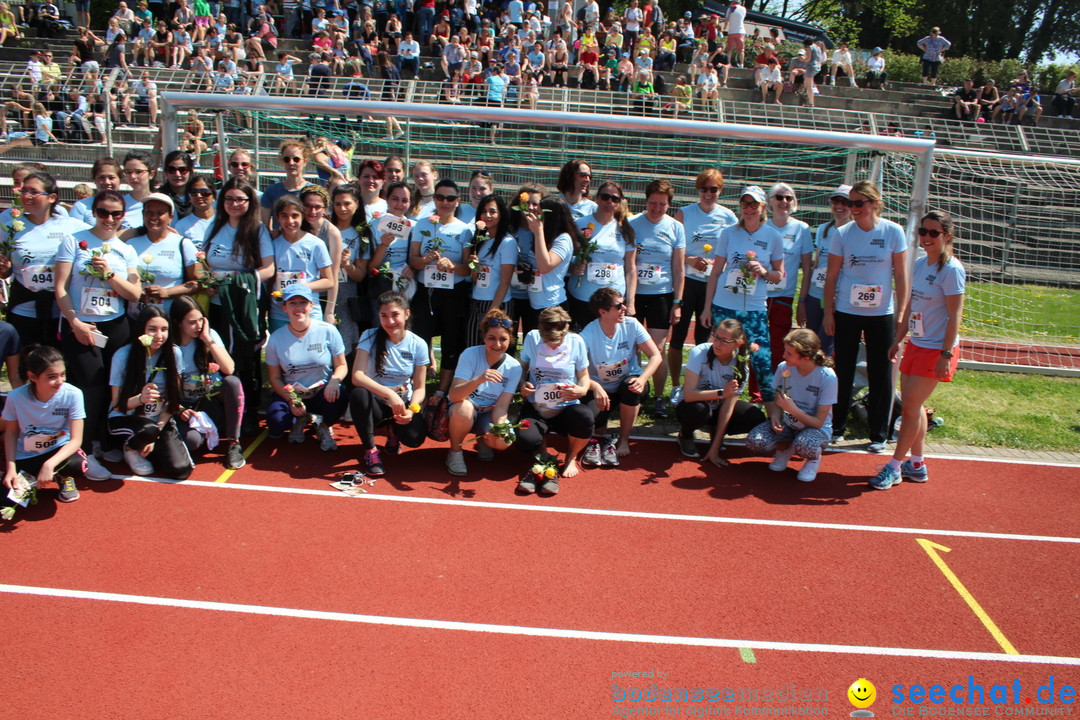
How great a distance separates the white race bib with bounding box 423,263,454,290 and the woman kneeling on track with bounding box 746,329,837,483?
A: 2.72m

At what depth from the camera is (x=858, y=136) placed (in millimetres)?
6969

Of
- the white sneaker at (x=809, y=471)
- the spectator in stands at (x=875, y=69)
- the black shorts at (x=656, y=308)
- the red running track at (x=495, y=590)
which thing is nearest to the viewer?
the red running track at (x=495, y=590)

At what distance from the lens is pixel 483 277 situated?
6.61 m

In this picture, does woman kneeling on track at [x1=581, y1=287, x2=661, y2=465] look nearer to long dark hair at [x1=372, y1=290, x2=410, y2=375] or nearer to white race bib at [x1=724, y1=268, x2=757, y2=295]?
white race bib at [x1=724, y1=268, x2=757, y2=295]

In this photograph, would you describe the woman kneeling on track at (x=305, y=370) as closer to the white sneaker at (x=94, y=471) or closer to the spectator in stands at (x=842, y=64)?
the white sneaker at (x=94, y=471)

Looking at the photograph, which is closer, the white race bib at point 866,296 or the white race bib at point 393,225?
the white race bib at point 866,296

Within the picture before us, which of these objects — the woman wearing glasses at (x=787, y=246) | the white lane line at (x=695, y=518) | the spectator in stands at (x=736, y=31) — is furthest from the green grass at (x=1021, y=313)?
the spectator in stands at (x=736, y=31)

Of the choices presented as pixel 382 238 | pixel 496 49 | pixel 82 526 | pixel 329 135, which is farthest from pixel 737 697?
pixel 496 49

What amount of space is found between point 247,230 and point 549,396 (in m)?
2.70

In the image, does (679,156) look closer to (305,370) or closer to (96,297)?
(305,370)

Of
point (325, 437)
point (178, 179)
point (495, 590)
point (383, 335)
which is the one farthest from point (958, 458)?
point (178, 179)

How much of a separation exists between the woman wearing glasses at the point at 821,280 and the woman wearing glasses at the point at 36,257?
6.06 metres

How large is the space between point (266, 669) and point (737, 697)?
227cm

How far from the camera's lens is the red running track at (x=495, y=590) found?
3.84 meters
